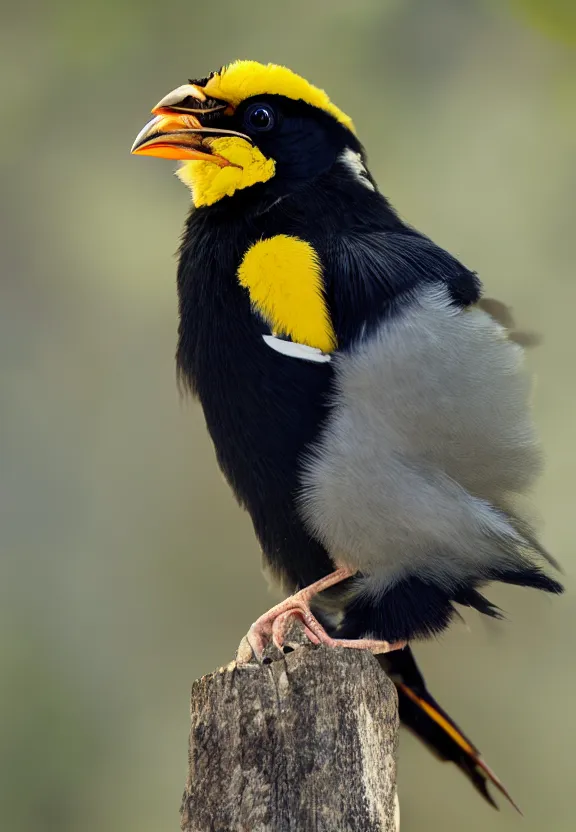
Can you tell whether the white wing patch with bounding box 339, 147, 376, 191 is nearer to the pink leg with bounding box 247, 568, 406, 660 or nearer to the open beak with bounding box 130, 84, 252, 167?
the open beak with bounding box 130, 84, 252, 167

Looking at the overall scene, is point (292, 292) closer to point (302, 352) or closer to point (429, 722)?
point (302, 352)

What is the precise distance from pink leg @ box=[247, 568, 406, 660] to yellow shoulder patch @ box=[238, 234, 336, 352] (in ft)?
1.76

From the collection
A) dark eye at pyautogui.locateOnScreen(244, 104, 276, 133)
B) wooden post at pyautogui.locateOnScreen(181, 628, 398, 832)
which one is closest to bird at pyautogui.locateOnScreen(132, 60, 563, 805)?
dark eye at pyautogui.locateOnScreen(244, 104, 276, 133)

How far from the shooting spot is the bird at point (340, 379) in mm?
2115

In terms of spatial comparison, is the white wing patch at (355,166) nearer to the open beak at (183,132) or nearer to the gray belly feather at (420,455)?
the open beak at (183,132)

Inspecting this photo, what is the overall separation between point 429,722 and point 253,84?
1.58 meters

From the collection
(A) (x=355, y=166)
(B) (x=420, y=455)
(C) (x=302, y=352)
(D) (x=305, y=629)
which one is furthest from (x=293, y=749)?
→ (A) (x=355, y=166)

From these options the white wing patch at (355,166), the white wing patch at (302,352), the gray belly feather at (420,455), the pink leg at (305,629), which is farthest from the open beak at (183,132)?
the pink leg at (305,629)

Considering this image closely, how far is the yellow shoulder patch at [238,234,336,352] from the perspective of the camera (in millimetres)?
2125

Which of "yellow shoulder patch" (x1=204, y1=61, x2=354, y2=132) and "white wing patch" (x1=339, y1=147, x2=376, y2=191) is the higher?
"yellow shoulder patch" (x1=204, y1=61, x2=354, y2=132)

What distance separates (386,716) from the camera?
76.6 inches

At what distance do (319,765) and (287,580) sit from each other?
27.9 inches

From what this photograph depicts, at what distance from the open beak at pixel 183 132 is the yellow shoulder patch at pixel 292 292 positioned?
306 millimetres

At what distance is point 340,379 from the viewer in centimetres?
213
